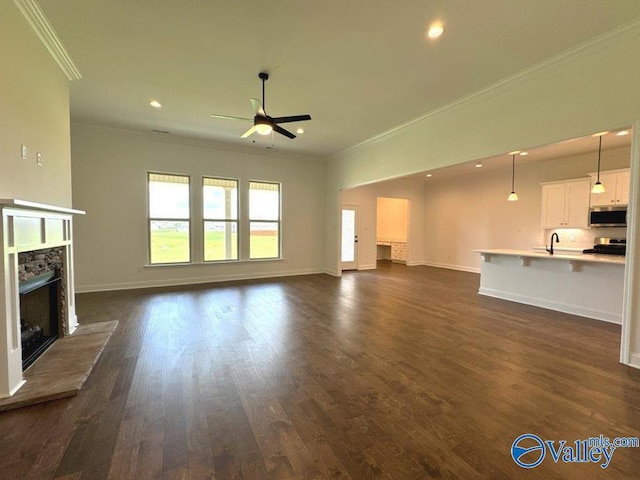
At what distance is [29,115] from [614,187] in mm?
9866

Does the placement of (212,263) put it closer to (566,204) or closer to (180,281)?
(180,281)

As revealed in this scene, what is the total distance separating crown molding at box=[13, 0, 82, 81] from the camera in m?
2.59

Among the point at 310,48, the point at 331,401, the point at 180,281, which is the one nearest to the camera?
the point at 331,401

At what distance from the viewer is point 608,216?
6.16 metres

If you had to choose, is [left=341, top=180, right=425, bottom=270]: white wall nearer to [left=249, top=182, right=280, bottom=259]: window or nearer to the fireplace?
[left=249, top=182, right=280, bottom=259]: window

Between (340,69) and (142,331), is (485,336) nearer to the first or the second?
(340,69)

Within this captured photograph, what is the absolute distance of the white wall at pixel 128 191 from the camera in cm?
577

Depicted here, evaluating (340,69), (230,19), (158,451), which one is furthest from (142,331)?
(340,69)

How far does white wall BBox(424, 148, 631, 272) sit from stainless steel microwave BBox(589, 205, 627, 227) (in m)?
0.44

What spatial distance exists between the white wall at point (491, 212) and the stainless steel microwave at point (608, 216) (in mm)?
443

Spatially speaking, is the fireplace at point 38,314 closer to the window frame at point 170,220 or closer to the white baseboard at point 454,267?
the window frame at point 170,220

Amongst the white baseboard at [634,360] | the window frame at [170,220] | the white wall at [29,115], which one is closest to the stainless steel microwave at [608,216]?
the white baseboard at [634,360]

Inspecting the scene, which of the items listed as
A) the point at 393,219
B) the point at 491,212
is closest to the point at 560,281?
the point at 491,212

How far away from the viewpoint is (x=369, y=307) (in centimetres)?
489
